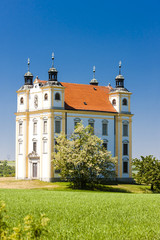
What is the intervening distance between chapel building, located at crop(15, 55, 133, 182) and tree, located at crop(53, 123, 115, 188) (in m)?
5.17

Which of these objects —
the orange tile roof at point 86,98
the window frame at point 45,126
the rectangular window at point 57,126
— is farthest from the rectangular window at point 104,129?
the window frame at point 45,126

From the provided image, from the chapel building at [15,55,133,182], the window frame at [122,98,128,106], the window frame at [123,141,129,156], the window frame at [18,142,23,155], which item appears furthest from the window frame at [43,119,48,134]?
the window frame at [122,98,128,106]

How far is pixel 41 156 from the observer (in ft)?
249

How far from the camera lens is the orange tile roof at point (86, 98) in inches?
3150

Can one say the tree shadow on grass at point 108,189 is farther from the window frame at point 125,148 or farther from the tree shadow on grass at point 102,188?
the window frame at point 125,148

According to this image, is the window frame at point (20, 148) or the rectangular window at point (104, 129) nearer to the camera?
the window frame at point (20, 148)

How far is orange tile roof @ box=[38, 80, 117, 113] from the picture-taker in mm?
80000

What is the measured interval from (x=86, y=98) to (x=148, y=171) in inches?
728

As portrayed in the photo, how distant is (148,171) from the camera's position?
72.7 metres

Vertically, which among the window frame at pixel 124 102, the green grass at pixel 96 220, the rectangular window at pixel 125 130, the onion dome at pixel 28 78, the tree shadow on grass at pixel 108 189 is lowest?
the tree shadow on grass at pixel 108 189

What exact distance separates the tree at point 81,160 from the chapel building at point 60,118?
5172 millimetres

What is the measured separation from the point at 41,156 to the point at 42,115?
268 inches

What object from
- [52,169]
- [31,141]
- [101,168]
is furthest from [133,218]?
[31,141]

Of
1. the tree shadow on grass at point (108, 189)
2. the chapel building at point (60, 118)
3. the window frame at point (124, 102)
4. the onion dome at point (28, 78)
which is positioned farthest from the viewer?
the window frame at point (124, 102)
